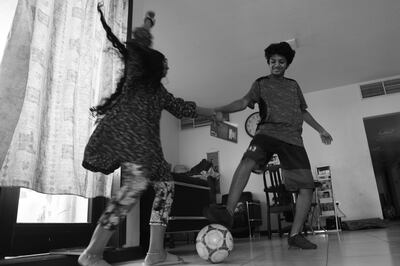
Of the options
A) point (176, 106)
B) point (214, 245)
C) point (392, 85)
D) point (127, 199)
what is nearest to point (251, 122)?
point (392, 85)

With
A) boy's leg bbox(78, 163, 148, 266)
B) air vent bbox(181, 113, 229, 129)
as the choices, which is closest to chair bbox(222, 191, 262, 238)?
air vent bbox(181, 113, 229, 129)

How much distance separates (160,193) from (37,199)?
787mm

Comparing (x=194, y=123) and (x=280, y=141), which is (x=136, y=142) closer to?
(x=280, y=141)

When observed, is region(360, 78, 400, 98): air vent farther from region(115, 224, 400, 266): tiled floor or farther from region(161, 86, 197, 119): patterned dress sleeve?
region(161, 86, 197, 119): patterned dress sleeve

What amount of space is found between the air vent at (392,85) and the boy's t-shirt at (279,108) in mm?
3701

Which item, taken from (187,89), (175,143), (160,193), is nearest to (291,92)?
(160,193)

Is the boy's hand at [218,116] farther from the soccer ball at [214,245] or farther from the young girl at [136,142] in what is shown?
the soccer ball at [214,245]

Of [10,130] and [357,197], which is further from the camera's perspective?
[357,197]

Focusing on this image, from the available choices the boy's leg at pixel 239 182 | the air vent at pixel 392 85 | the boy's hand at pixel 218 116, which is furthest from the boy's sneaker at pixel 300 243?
the air vent at pixel 392 85

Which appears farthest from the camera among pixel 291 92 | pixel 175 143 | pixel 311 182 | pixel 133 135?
pixel 175 143

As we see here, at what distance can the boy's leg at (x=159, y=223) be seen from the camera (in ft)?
4.92

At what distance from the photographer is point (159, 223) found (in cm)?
152

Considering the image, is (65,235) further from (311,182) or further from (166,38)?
(166,38)

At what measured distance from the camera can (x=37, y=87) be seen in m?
1.50
